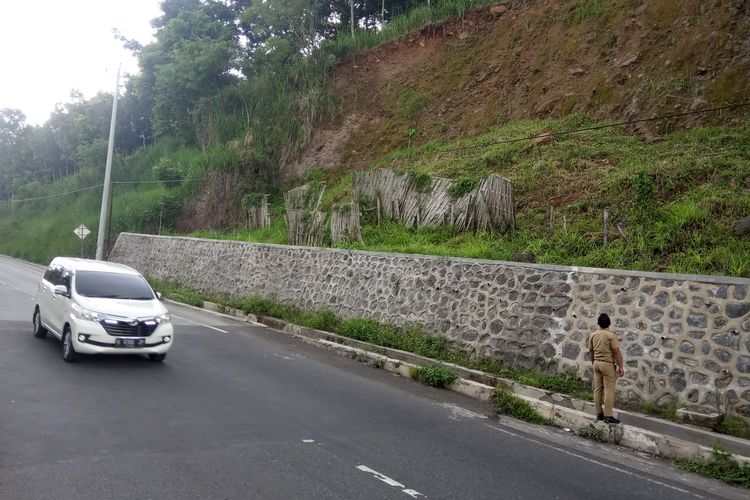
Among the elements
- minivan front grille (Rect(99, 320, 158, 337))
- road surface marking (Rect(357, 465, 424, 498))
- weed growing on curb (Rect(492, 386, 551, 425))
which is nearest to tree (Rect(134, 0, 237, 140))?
minivan front grille (Rect(99, 320, 158, 337))

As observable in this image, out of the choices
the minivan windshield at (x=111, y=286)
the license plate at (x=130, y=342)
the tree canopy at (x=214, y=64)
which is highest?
the tree canopy at (x=214, y=64)

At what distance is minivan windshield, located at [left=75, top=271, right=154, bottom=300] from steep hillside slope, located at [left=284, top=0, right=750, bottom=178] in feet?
49.4

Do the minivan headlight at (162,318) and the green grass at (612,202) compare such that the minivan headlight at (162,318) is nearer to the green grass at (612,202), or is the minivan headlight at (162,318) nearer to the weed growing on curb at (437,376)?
the weed growing on curb at (437,376)

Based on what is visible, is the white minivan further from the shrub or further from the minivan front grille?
the shrub

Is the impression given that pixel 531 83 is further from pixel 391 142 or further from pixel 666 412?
pixel 666 412

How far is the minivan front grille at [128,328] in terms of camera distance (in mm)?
9250

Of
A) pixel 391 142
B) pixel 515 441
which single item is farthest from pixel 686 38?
pixel 515 441

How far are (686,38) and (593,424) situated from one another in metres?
16.5

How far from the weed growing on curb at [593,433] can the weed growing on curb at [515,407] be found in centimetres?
63

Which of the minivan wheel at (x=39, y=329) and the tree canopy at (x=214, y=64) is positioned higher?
the tree canopy at (x=214, y=64)

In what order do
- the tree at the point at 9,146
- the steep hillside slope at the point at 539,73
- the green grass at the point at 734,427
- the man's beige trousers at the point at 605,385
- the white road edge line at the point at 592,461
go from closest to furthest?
the white road edge line at the point at 592,461 → the green grass at the point at 734,427 → the man's beige trousers at the point at 605,385 → the steep hillside slope at the point at 539,73 → the tree at the point at 9,146

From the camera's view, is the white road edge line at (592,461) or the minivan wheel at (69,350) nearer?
the white road edge line at (592,461)

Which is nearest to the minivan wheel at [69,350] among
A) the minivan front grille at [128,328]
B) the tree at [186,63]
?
the minivan front grille at [128,328]

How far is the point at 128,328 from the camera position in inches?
369
